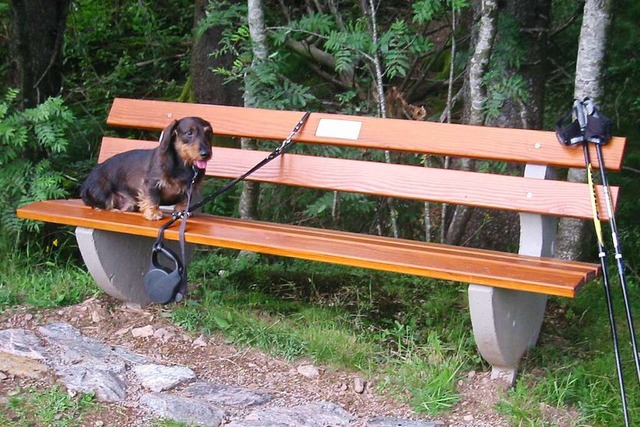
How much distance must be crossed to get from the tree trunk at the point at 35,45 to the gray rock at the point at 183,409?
310 centimetres

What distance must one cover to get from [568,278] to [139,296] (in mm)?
2506

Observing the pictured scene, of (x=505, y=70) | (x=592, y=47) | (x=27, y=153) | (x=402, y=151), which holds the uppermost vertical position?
(x=592, y=47)

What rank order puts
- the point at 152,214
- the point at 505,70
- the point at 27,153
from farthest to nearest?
1. the point at 27,153
2. the point at 505,70
3. the point at 152,214

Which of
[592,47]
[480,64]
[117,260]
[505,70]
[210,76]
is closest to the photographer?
[592,47]

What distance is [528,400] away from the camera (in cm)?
394

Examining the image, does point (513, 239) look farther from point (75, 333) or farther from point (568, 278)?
point (75, 333)

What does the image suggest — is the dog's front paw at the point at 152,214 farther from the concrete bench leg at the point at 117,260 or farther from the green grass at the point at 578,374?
the green grass at the point at 578,374

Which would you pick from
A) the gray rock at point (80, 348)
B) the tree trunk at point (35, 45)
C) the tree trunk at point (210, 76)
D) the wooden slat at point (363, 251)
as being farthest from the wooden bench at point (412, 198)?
the tree trunk at point (210, 76)

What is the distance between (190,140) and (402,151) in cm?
109

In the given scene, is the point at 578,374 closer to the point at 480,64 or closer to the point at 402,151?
the point at 402,151

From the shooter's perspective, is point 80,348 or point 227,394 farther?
point 80,348

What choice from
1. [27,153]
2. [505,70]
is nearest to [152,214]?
[27,153]

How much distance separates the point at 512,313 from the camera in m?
4.00

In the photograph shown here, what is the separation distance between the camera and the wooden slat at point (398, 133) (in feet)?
14.1
